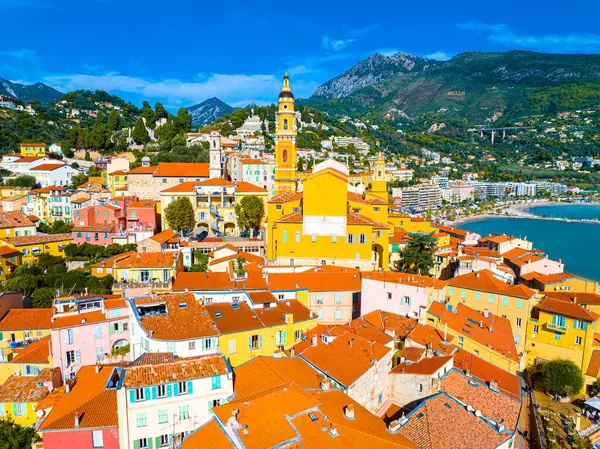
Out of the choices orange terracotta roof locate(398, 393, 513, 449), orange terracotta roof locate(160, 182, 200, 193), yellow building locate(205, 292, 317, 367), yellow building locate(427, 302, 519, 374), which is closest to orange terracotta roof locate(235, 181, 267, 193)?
orange terracotta roof locate(160, 182, 200, 193)

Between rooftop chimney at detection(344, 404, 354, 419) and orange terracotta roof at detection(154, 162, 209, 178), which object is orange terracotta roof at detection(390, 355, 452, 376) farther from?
orange terracotta roof at detection(154, 162, 209, 178)

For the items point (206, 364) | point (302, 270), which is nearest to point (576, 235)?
point (302, 270)

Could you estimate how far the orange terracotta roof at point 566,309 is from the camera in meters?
26.8

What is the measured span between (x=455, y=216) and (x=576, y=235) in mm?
32057

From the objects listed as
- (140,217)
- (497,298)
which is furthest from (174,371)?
(140,217)

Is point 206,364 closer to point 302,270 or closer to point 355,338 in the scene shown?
point 355,338

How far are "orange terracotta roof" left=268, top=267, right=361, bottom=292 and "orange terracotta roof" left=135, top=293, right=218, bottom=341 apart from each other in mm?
6971

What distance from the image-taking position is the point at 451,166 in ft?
655

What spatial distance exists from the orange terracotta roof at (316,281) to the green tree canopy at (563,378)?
12262 mm

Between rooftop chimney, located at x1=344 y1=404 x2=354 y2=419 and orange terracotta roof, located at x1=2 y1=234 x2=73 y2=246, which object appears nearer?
rooftop chimney, located at x1=344 y1=404 x2=354 y2=419

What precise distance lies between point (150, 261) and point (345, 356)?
16297 millimetres

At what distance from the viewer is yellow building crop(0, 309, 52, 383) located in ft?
74.5

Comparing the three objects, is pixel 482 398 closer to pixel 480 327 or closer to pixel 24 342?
pixel 480 327

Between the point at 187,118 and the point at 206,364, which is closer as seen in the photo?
the point at 206,364
